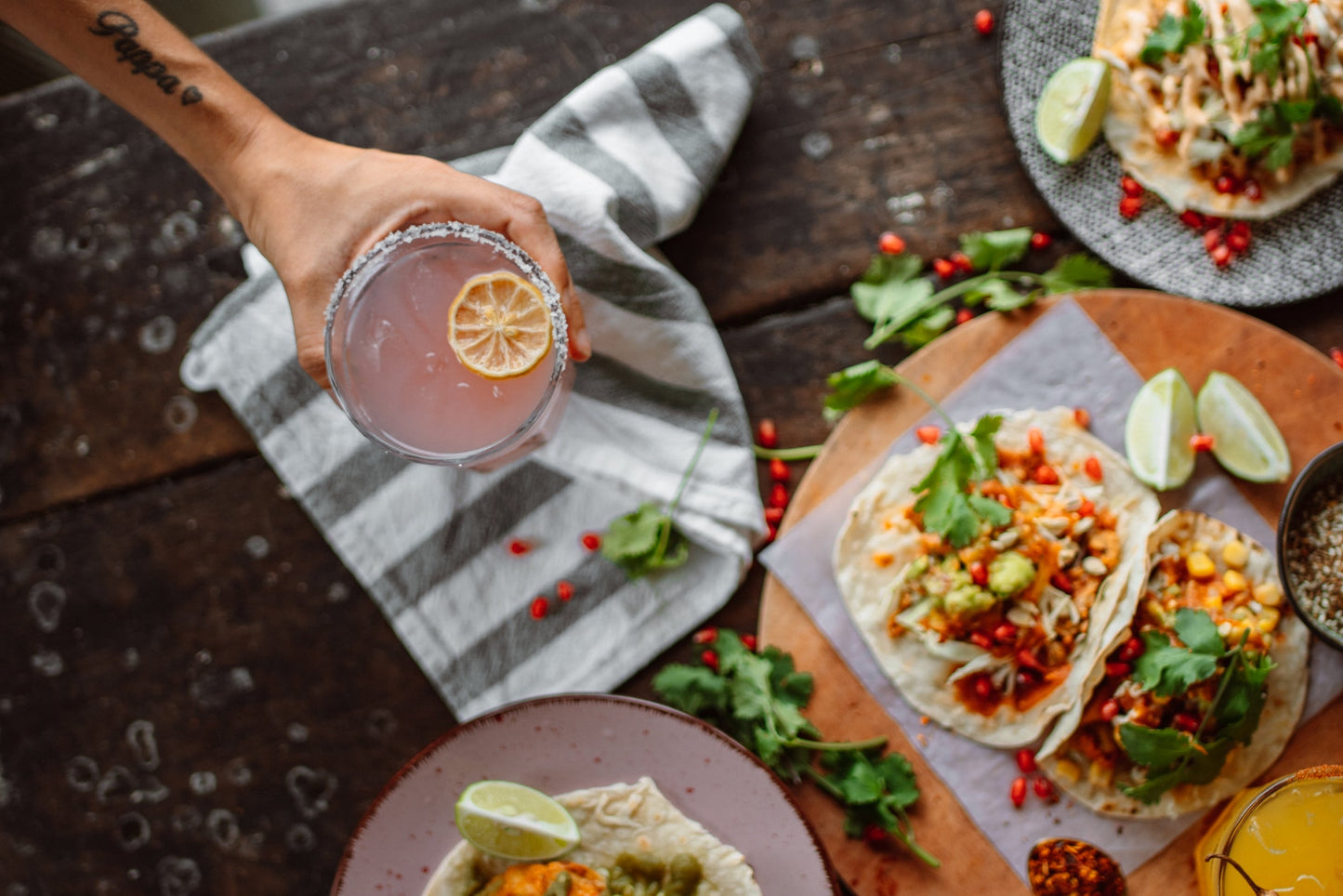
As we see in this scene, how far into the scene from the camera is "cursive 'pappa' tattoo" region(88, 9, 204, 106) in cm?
236

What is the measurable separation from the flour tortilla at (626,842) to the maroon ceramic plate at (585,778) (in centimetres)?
4

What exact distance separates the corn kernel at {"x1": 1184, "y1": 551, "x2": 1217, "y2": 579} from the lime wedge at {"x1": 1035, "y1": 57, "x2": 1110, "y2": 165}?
1223 millimetres

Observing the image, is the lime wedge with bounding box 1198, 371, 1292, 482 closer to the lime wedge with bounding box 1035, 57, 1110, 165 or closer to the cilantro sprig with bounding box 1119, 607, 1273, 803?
the cilantro sprig with bounding box 1119, 607, 1273, 803

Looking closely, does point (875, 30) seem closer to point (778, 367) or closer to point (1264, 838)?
point (778, 367)

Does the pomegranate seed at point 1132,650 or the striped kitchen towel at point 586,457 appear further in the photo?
the striped kitchen towel at point 586,457

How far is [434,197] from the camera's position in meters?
2.25

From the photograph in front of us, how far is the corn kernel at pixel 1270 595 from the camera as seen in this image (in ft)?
8.49

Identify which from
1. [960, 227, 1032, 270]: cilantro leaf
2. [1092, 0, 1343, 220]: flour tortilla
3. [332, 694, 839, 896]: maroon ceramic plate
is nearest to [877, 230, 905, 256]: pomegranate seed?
[960, 227, 1032, 270]: cilantro leaf

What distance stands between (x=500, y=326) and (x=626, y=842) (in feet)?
4.96

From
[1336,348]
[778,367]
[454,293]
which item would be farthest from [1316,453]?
[454,293]

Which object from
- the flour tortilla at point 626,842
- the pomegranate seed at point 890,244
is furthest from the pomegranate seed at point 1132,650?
the pomegranate seed at point 890,244

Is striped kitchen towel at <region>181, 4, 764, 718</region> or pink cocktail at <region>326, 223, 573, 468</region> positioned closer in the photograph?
pink cocktail at <region>326, 223, 573, 468</region>

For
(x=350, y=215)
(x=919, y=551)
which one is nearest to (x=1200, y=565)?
(x=919, y=551)

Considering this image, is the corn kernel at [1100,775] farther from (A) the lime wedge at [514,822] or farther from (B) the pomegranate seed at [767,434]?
(A) the lime wedge at [514,822]
